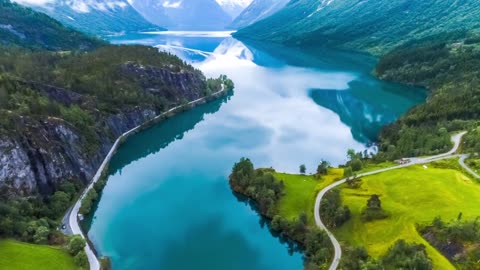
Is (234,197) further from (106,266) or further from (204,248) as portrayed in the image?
(106,266)

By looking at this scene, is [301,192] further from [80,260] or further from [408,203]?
[80,260]

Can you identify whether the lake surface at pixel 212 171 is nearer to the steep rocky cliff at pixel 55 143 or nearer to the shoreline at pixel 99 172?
the shoreline at pixel 99 172

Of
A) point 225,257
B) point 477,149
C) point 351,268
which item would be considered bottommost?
point 225,257

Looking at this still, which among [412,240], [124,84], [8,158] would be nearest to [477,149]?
[412,240]

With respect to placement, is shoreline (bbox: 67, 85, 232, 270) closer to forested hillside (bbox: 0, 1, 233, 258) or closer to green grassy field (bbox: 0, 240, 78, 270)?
forested hillside (bbox: 0, 1, 233, 258)

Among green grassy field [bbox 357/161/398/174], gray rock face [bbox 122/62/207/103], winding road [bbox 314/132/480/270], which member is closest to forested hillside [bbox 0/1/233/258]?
gray rock face [bbox 122/62/207/103]

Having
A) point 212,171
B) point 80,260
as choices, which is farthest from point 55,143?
point 80,260
